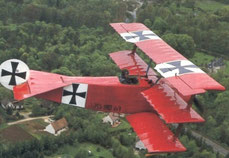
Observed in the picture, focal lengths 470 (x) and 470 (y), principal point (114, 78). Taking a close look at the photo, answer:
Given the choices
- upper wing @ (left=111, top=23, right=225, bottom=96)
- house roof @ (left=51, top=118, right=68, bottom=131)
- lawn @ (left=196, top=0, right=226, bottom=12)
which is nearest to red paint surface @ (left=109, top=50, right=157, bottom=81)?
upper wing @ (left=111, top=23, right=225, bottom=96)

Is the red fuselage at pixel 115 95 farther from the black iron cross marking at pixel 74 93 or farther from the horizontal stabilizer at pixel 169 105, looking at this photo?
the horizontal stabilizer at pixel 169 105

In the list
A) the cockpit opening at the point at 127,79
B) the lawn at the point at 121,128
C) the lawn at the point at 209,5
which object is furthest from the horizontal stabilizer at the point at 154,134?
the lawn at the point at 209,5

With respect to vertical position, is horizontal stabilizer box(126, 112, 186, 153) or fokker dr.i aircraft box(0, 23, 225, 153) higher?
fokker dr.i aircraft box(0, 23, 225, 153)

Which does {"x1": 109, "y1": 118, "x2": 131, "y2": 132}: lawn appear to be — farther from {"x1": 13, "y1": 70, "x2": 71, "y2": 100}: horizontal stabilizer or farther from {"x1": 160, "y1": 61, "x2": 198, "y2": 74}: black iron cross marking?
{"x1": 160, "y1": 61, "x2": 198, "y2": 74}: black iron cross marking

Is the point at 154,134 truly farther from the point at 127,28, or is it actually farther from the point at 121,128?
the point at 121,128

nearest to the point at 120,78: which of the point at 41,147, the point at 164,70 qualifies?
the point at 164,70

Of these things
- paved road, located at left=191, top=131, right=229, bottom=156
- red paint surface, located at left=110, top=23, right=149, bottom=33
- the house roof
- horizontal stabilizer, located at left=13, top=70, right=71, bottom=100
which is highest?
red paint surface, located at left=110, top=23, right=149, bottom=33

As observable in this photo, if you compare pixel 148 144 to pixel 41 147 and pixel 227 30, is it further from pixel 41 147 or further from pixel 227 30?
pixel 227 30
